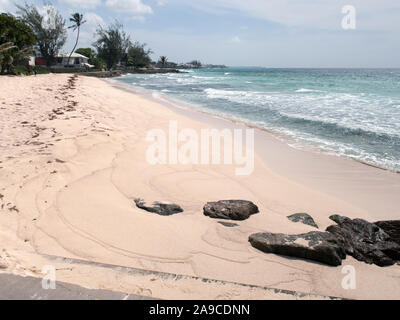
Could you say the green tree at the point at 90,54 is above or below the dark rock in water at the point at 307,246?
above

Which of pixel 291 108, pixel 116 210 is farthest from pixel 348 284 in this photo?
pixel 291 108

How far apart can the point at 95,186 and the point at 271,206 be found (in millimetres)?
2781

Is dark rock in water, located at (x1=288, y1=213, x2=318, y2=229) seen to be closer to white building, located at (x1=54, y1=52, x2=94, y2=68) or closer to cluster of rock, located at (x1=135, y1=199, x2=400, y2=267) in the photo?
cluster of rock, located at (x1=135, y1=199, x2=400, y2=267)

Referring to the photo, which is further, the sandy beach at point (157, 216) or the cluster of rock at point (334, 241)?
the cluster of rock at point (334, 241)

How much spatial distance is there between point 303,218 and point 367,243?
0.85 meters

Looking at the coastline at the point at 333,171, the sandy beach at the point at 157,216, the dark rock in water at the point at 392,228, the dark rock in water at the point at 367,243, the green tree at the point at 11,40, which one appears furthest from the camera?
the green tree at the point at 11,40

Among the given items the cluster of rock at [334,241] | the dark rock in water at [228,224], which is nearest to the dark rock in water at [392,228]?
the cluster of rock at [334,241]

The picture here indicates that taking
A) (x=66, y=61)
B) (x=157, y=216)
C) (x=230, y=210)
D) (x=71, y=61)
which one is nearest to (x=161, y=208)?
(x=157, y=216)

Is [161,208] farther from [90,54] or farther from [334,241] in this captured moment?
[90,54]

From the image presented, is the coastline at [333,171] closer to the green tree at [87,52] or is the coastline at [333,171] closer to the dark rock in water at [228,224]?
the dark rock in water at [228,224]

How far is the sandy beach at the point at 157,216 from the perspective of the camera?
2.35m

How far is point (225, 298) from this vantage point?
2080 mm

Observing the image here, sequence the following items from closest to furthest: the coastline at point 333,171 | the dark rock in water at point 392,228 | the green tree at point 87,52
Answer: the dark rock in water at point 392,228 < the coastline at point 333,171 < the green tree at point 87,52

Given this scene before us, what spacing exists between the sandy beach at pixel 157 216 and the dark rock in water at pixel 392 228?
60 cm
